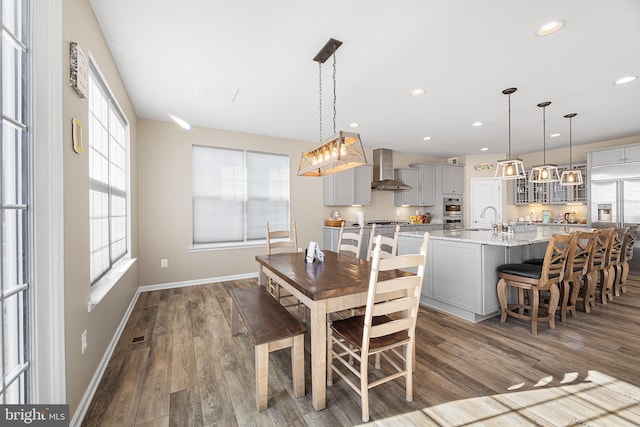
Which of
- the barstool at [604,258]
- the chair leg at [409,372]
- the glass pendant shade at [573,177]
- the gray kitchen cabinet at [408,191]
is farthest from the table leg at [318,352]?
the gray kitchen cabinet at [408,191]

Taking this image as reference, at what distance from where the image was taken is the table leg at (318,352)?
1.62 meters

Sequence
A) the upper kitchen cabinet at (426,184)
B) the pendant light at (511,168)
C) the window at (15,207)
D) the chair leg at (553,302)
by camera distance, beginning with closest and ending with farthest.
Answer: the window at (15,207) < the chair leg at (553,302) < the pendant light at (511,168) < the upper kitchen cabinet at (426,184)

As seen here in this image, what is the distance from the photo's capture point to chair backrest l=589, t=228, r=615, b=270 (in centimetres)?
317

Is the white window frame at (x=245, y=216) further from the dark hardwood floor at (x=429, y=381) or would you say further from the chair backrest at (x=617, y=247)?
the chair backrest at (x=617, y=247)

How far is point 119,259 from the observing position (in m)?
3.10

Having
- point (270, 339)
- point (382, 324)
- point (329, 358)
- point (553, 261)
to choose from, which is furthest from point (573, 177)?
point (270, 339)

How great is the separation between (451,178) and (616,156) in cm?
287

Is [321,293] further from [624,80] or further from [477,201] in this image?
[477,201]

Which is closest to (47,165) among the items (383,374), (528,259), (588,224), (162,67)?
(162,67)

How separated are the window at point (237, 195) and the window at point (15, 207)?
337 centimetres

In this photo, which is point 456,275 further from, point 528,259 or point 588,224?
point 588,224

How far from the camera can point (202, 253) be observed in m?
4.51

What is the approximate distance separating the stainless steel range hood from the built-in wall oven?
1.32 metres

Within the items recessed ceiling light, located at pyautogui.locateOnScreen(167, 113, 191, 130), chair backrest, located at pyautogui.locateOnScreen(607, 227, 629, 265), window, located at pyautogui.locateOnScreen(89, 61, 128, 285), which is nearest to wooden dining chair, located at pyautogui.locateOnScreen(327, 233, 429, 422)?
window, located at pyautogui.locateOnScreen(89, 61, 128, 285)
